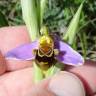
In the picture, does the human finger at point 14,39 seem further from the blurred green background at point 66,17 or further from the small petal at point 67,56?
the blurred green background at point 66,17

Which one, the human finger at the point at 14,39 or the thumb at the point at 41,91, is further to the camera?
the human finger at the point at 14,39

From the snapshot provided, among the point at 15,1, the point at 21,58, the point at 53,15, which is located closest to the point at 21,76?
the point at 21,58

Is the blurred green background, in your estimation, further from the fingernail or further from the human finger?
the fingernail

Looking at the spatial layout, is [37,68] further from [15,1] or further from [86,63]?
[15,1]

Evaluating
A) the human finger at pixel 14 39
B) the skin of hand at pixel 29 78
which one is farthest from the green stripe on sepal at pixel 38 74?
the human finger at pixel 14 39

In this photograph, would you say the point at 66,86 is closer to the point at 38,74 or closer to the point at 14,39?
the point at 38,74

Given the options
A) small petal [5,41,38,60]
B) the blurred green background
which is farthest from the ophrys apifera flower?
the blurred green background
